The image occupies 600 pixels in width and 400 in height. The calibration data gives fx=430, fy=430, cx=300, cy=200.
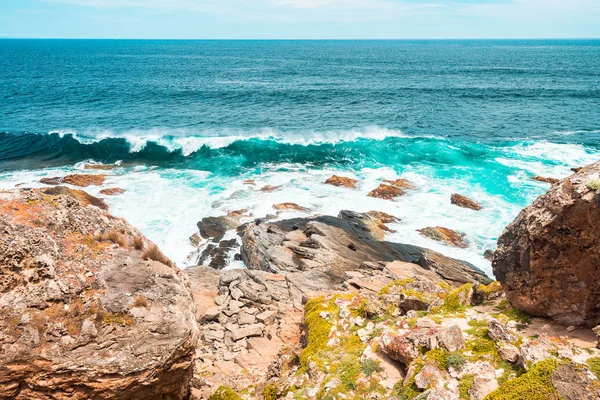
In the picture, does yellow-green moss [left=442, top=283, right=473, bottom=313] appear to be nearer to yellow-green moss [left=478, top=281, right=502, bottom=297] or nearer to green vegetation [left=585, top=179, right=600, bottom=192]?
yellow-green moss [left=478, top=281, right=502, bottom=297]

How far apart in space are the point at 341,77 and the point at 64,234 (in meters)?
110

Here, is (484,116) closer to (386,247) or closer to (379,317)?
(386,247)

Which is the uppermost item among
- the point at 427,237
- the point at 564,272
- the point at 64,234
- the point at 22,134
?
the point at 64,234

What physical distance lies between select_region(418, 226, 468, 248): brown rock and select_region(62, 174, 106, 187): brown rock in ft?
95.2

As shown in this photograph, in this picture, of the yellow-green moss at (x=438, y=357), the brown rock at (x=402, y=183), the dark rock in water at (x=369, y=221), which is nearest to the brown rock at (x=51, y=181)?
the dark rock in water at (x=369, y=221)

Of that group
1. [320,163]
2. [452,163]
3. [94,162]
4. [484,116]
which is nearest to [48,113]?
[94,162]

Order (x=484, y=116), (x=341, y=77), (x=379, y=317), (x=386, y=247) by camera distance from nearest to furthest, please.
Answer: (x=379, y=317) < (x=386, y=247) < (x=484, y=116) < (x=341, y=77)

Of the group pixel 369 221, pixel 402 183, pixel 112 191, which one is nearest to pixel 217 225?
pixel 369 221

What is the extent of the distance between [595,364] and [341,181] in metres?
32.2

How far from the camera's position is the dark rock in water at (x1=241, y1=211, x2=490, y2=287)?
23.2 m

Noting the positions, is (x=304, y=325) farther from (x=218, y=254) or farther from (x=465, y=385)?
(x=218, y=254)

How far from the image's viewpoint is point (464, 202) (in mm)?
35094

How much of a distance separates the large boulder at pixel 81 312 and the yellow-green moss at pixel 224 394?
1.17 meters

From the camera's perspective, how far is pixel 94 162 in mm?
46938
